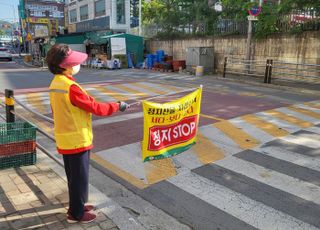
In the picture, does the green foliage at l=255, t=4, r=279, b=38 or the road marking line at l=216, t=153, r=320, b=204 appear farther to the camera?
the green foliage at l=255, t=4, r=279, b=38

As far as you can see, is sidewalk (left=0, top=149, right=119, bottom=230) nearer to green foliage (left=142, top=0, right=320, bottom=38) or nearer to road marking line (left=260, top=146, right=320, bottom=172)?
road marking line (left=260, top=146, right=320, bottom=172)

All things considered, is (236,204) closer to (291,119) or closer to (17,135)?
(17,135)

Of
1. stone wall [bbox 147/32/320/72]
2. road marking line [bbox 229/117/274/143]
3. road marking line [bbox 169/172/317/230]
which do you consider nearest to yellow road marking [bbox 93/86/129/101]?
road marking line [bbox 229/117/274/143]

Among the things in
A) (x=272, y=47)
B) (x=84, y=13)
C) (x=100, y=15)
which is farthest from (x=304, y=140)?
(x=84, y=13)

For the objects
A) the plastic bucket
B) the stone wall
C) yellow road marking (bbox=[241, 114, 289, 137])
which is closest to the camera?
yellow road marking (bbox=[241, 114, 289, 137])

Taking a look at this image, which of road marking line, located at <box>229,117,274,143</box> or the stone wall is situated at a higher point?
the stone wall

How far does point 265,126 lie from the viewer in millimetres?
7844

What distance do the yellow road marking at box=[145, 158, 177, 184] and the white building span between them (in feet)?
110

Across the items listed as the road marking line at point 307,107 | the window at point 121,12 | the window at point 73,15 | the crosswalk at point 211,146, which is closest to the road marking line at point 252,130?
the crosswalk at point 211,146

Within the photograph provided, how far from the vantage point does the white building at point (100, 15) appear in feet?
124

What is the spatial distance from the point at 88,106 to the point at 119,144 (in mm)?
3404

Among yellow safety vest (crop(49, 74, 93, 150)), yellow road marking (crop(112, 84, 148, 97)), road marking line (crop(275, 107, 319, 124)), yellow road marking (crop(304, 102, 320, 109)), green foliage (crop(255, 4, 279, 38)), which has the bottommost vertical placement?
Answer: yellow road marking (crop(112, 84, 148, 97))

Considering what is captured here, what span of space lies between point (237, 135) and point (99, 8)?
123 feet

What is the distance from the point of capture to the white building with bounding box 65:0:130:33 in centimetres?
3769
